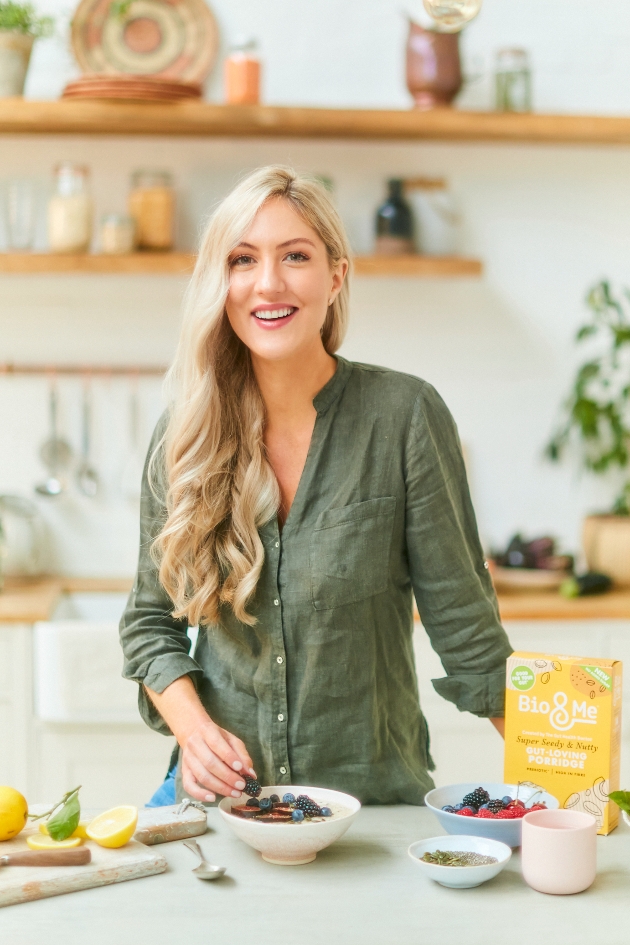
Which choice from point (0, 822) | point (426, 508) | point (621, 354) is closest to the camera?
point (0, 822)

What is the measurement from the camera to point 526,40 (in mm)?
3125

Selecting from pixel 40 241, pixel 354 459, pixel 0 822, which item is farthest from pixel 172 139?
pixel 0 822

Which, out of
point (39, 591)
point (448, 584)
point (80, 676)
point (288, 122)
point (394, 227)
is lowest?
point (80, 676)

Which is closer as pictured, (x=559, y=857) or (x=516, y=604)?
(x=559, y=857)

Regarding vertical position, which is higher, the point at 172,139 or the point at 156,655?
the point at 172,139

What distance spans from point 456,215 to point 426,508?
181cm

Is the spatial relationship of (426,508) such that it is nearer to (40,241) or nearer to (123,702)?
(123,702)

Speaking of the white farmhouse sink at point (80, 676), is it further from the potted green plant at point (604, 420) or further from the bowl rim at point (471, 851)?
the bowl rim at point (471, 851)

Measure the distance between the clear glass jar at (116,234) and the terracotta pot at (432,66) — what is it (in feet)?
2.81

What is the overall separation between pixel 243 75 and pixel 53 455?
46.6 inches

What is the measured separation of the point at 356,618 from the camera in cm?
150

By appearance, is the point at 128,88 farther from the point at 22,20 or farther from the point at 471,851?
the point at 471,851

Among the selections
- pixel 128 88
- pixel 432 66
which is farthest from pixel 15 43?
pixel 432 66

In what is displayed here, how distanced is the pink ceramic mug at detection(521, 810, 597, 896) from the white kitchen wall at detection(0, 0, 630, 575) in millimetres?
2140
